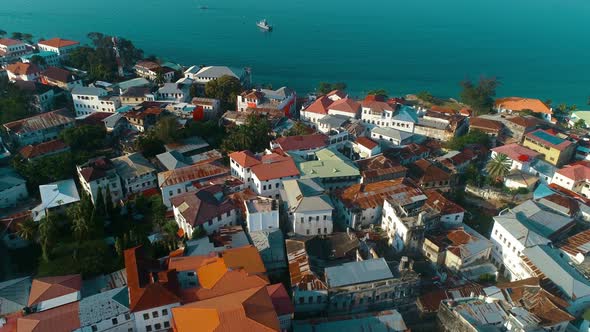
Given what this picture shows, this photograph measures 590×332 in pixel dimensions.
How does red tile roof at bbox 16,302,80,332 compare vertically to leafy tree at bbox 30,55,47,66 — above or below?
below

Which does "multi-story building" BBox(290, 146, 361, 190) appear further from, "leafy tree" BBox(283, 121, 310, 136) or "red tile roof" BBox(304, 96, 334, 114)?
"red tile roof" BBox(304, 96, 334, 114)

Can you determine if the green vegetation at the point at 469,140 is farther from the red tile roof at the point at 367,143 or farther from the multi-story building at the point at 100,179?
the multi-story building at the point at 100,179

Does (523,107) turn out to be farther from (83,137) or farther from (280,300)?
(83,137)

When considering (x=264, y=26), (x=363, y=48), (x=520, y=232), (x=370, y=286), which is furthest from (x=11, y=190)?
(x=264, y=26)

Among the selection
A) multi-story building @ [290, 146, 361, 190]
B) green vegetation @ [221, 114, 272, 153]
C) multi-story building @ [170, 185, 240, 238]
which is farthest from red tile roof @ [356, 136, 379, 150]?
multi-story building @ [170, 185, 240, 238]

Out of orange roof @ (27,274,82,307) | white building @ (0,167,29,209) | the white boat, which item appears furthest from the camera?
the white boat

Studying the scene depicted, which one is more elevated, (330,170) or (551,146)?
(551,146)
